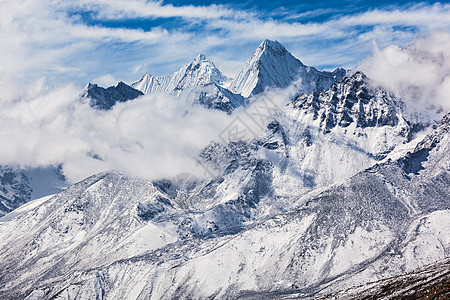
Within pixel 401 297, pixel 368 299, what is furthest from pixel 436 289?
pixel 368 299

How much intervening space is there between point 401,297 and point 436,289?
42.1 feet

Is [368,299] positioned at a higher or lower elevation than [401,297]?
lower

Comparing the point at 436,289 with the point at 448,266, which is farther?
the point at 448,266

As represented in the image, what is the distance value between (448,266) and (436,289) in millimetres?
35003

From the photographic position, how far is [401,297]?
6821 inches

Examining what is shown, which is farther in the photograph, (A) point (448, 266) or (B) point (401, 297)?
(A) point (448, 266)

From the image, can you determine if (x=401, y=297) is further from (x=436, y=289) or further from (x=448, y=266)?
(x=448, y=266)

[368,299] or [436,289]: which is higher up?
[436,289]

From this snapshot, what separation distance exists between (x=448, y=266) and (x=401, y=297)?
108ft

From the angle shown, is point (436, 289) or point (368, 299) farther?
point (368, 299)

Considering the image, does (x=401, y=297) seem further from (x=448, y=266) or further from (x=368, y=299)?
(x=448, y=266)

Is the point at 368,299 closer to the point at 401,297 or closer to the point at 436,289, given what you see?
the point at 401,297

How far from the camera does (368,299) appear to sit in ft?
630
